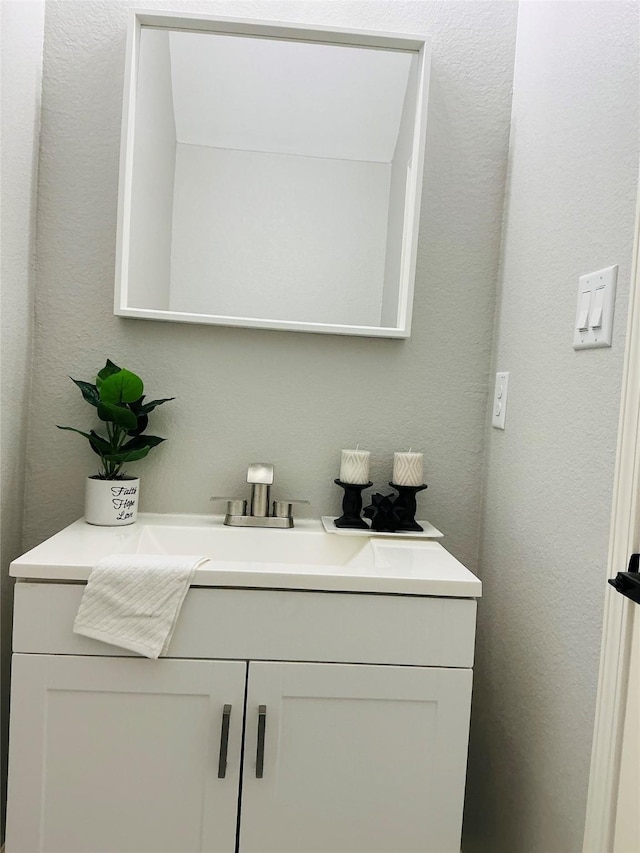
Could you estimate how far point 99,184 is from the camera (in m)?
1.54

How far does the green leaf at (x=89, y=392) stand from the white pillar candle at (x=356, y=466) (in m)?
0.52

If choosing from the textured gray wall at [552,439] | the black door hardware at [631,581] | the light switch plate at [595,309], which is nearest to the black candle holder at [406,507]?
the textured gray wall at [552,439]

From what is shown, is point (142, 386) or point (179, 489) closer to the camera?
point (142, 386)

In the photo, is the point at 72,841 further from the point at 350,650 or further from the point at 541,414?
the point at 541,414

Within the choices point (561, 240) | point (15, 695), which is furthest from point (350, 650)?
point (561, 240)

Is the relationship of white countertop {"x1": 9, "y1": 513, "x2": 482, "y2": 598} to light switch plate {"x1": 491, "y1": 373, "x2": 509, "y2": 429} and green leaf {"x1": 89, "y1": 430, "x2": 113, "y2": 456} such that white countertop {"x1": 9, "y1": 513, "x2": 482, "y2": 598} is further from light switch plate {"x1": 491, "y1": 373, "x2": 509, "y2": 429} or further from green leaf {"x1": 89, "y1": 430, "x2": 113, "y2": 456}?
light switch plate {"x1": 491, "y1": 373, "x2": 509, "y2": 429}

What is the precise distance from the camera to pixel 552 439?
4.09 ft

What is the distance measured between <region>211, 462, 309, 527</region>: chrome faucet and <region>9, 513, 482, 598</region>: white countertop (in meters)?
0.02

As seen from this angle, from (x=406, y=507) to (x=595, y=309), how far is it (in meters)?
0.61

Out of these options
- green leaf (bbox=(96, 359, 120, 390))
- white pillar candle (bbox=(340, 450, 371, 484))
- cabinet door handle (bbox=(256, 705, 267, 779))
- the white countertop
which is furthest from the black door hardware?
green leaf (bbox=(96, 359, 120, 390))

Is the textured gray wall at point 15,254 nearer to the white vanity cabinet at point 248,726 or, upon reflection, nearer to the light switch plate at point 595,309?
the white vanity cabinet at point 248,726

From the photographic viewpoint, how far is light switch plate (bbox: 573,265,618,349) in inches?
41.1

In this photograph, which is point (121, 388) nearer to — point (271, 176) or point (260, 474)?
point (260, 474)

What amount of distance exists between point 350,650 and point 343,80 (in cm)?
115
